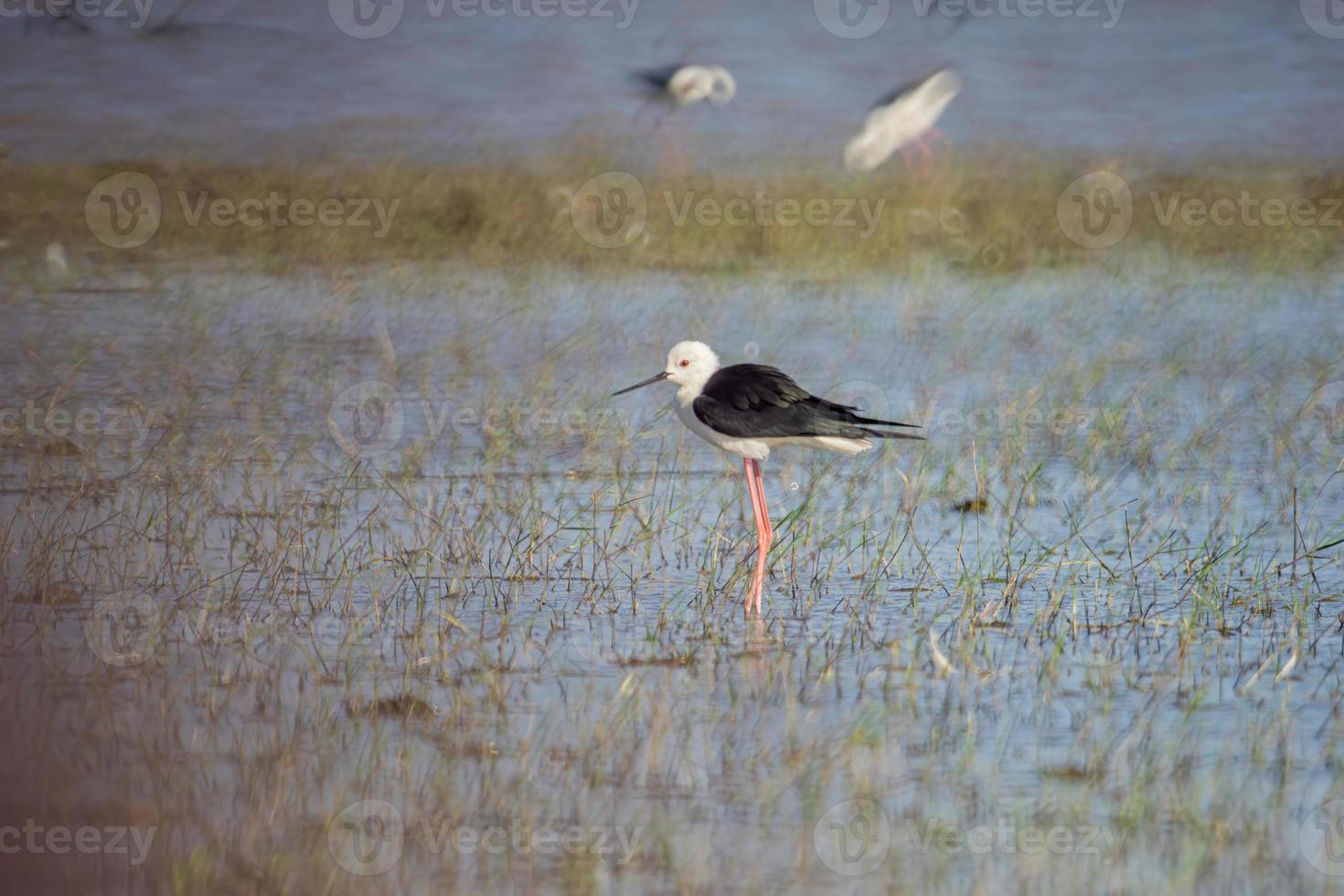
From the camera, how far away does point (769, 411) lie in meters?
6.93

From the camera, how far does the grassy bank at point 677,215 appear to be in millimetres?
14398

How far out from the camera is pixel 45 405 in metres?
8.83

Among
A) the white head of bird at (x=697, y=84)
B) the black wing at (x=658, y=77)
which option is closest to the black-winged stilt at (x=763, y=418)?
the white head of bird at (x=697, y=84)

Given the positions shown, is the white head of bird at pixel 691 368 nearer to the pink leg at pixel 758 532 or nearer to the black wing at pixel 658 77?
the pink leg at pixel 758 532

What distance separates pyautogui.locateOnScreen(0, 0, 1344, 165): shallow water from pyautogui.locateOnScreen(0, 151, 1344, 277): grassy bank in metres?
1.10

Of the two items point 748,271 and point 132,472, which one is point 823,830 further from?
point 748,271

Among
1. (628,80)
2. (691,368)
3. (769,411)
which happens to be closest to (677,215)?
(628,80)

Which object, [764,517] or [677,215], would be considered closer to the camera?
[764,517]

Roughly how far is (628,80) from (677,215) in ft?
16.9

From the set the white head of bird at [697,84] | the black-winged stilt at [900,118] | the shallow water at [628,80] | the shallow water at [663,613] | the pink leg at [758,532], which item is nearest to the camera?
the shallow water at [663,613]

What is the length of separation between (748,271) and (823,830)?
996 centimetres

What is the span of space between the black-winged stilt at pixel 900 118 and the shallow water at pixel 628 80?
2.78 metres

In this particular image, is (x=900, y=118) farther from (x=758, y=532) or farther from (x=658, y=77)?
(x=758, y=532)

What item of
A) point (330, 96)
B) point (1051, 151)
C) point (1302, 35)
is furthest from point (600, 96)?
point (1302, 35)
